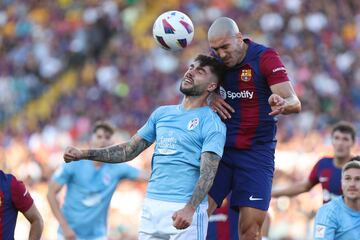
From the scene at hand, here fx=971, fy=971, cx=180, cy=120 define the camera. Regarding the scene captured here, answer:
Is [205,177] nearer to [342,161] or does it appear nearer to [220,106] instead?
[220,106]

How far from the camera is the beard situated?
7336 millimetres

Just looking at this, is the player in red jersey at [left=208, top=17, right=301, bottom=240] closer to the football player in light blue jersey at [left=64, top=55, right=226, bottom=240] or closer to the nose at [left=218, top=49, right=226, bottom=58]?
the nose at [left=218, top=49, right=226, bottom=58]

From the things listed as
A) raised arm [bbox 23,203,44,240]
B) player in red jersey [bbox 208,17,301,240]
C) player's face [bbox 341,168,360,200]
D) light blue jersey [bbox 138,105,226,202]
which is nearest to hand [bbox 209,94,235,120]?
player in red jersey [bbox 208,17,301,240]

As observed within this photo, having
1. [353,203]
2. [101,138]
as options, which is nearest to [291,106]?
[353,203]

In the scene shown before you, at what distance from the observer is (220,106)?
25.1ft

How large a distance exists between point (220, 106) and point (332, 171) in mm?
2986

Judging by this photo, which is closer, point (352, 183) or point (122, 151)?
point (122, 151)

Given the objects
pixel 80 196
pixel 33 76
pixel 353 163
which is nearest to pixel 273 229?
pixel 80 196

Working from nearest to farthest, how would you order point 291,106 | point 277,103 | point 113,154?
point 277,103 < point 291,106 < point 113,154

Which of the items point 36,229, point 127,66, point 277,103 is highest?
point 127,66

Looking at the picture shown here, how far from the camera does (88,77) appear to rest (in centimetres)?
2219

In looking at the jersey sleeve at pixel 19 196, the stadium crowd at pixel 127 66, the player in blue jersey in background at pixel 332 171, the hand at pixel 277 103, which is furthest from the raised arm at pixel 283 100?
the stadium crowd at pixel 127 66

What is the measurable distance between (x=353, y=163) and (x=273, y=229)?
547cm

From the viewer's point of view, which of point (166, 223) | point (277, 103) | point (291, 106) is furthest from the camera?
point (166, 223)
